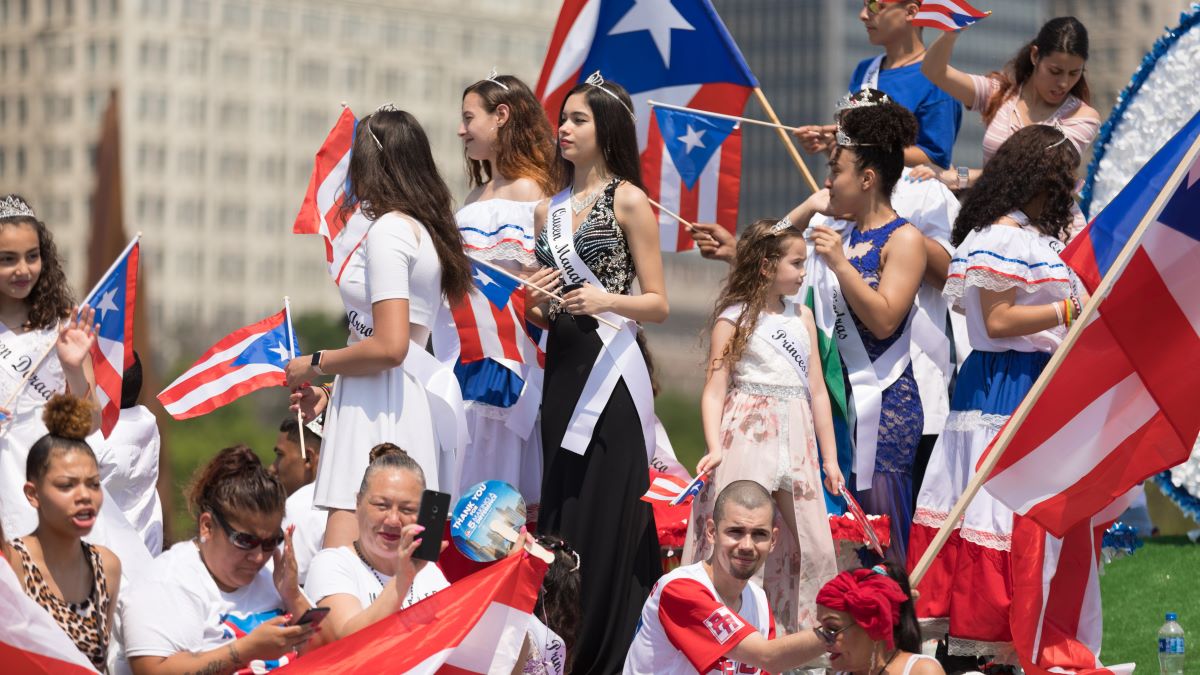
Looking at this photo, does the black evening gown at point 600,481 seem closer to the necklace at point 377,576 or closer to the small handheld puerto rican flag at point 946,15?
the necklace at point 377,576

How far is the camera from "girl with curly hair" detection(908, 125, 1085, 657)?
9.47 meters

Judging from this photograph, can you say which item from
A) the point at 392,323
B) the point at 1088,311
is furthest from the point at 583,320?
the point at 1088,311

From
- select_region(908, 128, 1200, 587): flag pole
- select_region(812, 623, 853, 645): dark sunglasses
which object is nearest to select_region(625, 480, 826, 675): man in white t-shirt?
select_region(812, 623, 853, 645): dark sunglasses

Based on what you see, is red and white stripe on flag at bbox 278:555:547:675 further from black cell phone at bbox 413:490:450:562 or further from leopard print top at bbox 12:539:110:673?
leopard print top at bbox 12:539:110:673

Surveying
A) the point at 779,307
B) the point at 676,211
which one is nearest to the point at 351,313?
the point at 779,307

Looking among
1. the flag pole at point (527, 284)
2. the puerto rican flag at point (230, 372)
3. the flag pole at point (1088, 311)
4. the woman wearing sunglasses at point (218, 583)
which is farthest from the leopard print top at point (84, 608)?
the puerto rican flag at point (230, 372)

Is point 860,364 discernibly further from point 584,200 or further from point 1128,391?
point 1128,391

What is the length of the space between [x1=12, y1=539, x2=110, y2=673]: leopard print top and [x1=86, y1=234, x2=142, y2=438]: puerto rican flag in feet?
7.31

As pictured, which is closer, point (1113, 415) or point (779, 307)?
point (1113, 415)

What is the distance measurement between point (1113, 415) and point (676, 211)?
12.1 ft

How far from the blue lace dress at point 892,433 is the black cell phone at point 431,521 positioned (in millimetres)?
2896

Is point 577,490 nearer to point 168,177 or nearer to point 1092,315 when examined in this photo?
point 1092,315

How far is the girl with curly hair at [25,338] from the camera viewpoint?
367 inches

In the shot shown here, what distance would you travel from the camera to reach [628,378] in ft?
31.6
